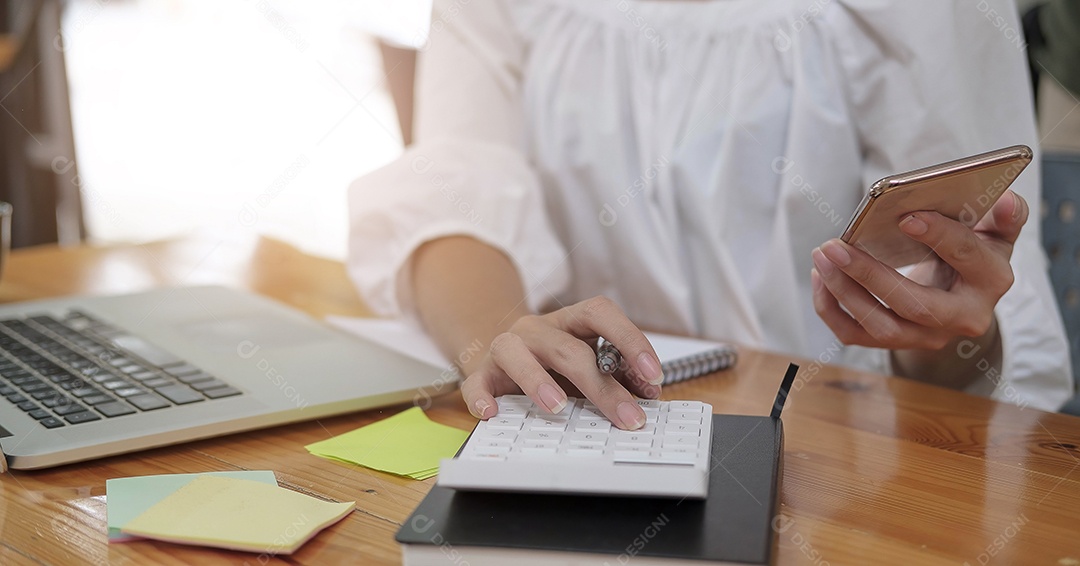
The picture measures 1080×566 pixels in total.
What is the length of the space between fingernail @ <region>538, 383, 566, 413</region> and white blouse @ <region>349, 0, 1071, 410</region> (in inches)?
15.0

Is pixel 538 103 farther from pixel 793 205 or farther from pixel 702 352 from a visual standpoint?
pixel 702 352

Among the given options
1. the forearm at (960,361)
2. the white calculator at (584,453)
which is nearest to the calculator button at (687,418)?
the white calculator at (584,453)

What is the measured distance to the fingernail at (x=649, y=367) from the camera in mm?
538

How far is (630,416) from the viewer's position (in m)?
0.52

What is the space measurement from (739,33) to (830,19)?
0.33 feet

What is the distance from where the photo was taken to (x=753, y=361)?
0.81 m

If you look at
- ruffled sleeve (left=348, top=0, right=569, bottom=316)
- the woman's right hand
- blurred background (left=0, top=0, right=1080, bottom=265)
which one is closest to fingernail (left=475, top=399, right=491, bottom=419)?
the woman's right hand

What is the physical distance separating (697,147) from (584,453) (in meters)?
0.62

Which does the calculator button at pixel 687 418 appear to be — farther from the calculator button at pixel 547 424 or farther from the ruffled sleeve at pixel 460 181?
the ruffled sleeve at pixel 460 181

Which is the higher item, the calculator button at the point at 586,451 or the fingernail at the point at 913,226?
the calculator button at the point at 586,451

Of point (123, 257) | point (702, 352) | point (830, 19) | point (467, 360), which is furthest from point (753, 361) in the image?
point (123, 257)

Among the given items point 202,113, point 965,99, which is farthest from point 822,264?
point 202,113

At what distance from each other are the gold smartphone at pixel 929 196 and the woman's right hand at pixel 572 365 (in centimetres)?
16

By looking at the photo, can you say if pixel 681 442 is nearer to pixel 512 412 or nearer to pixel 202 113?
pixel 512 412
